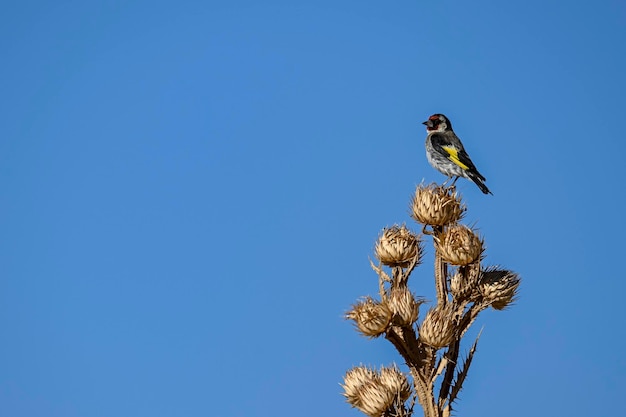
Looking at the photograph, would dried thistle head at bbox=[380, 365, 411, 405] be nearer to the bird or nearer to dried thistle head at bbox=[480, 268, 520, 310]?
dried thistle head at bbox=[480, 268, 520, 310]

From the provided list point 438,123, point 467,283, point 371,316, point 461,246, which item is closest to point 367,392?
point 371,316

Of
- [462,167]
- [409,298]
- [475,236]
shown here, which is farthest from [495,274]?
[462,167]

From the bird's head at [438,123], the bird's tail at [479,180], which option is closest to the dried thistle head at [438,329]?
the bird's tail at [479,180]

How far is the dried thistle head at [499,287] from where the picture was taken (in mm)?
7359

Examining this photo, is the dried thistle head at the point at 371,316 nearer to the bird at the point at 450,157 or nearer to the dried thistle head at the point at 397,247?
the dried thistle head at the point at 397,247

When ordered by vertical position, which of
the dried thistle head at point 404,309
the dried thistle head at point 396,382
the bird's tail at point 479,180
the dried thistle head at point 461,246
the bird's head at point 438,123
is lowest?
the dried thistle head at point 396,382

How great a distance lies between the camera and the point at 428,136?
53.2 ft

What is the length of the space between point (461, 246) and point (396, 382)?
1317 millimetres

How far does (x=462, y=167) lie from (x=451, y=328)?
8150 millimetres

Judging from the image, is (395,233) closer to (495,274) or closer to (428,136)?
(495,274)

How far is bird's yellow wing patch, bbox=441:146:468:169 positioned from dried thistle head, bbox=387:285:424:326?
26.0 ft

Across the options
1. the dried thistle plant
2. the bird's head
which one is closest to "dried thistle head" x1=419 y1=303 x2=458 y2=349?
the dried thistle plant

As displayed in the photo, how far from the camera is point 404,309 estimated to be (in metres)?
7.23

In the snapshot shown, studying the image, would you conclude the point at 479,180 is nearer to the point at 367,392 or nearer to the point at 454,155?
the point at 454,155
